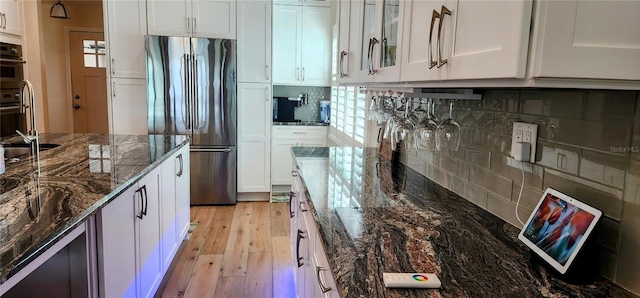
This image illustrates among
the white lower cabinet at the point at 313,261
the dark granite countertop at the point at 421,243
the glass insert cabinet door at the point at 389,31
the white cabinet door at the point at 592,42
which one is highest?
the glass insert cabinet door at the point at 389,31

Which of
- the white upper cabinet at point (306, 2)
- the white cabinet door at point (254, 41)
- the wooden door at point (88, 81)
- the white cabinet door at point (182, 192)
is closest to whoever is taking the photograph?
the white cabinet door at point (182, 192)

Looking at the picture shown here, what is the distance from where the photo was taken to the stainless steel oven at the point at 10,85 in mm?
4328

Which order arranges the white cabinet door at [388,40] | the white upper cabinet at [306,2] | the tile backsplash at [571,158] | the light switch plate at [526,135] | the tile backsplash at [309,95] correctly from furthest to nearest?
the tile backsplash at [309,95] < the white upper cabinet at [306,2] < the white cabinet door at [388,40] < the light switch plate at [526,135] < the tile backsplash at [571,158]

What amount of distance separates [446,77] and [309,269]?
93cm

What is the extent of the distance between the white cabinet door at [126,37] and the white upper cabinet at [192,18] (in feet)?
0.35

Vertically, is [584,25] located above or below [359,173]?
above

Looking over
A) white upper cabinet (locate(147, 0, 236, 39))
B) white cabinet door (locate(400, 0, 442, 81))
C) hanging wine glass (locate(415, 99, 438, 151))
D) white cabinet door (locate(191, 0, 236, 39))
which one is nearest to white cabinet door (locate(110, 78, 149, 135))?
white upper cabinet (locate(147, 0, 236, 39))

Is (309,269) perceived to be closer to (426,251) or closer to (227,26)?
(426,251)

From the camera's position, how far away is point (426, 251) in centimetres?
109

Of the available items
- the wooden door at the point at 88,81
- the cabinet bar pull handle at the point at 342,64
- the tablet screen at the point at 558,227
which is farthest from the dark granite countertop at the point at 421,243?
the wooden door at the point at 88,81

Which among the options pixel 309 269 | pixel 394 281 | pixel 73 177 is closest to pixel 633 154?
pixel 394 281

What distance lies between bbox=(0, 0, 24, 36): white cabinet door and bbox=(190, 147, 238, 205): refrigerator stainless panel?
8.13 ft

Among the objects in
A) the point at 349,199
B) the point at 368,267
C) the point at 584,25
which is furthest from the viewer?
the point at 349,199

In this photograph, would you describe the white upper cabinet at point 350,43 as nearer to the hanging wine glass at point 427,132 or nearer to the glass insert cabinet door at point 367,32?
the glass insert cabinet door at point 367,32
